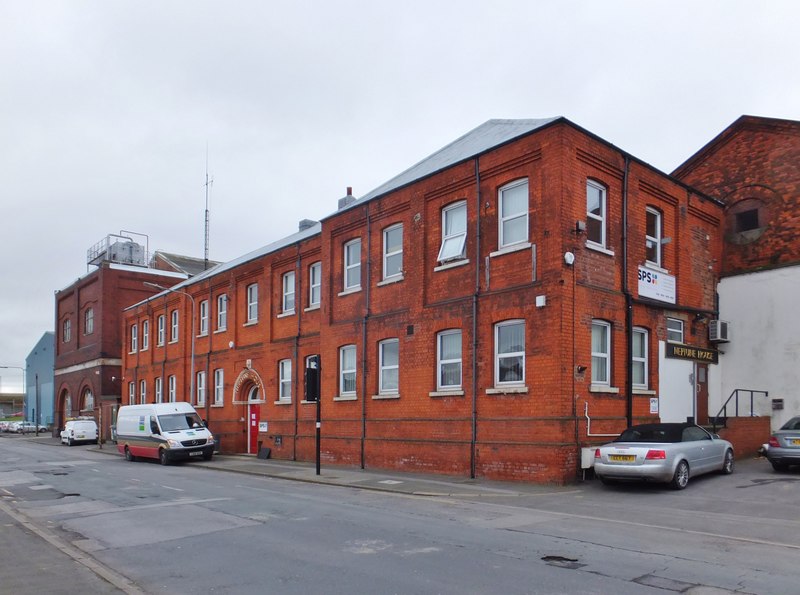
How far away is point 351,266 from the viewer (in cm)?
2402

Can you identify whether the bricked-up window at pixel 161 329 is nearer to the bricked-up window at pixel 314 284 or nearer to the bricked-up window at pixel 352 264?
the bricked-up window at pixel 314 284

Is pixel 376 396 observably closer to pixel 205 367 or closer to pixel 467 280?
pixel 467 280

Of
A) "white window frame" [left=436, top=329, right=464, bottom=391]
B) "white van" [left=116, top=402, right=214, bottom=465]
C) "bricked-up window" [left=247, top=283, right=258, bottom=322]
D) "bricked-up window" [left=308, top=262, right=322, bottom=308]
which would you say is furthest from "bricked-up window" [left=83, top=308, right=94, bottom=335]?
"white window frame" [left=436, top=329, right=464, bottom=391]

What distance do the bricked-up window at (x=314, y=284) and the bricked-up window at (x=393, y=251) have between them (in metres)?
4.96

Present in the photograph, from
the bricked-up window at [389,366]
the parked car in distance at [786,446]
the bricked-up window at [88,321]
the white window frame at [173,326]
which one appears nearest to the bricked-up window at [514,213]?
the bricked-up window at [389,366]

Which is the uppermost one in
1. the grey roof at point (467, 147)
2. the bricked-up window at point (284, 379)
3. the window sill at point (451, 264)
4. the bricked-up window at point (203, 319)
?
the grey roof at point (467, 147)

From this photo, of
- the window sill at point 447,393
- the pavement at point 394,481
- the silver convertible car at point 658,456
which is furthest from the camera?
the window sill at point 447,393

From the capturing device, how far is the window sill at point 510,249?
56.7 feet

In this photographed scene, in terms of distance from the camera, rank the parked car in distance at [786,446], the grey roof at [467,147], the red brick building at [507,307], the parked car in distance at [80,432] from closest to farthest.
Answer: the parked car in distance at [786,446] < the red brick building at [507,307] < the grey roof at [467,147] < the parked car in distance at [80,432]

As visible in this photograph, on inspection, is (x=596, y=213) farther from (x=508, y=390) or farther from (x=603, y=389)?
(x=508, y=390)

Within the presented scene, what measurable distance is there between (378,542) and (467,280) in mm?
10214

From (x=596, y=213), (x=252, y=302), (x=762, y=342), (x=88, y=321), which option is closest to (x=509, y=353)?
(x=596, y=213)

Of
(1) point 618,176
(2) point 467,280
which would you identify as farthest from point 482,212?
(1) point 618,176

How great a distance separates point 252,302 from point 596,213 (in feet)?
58.5
